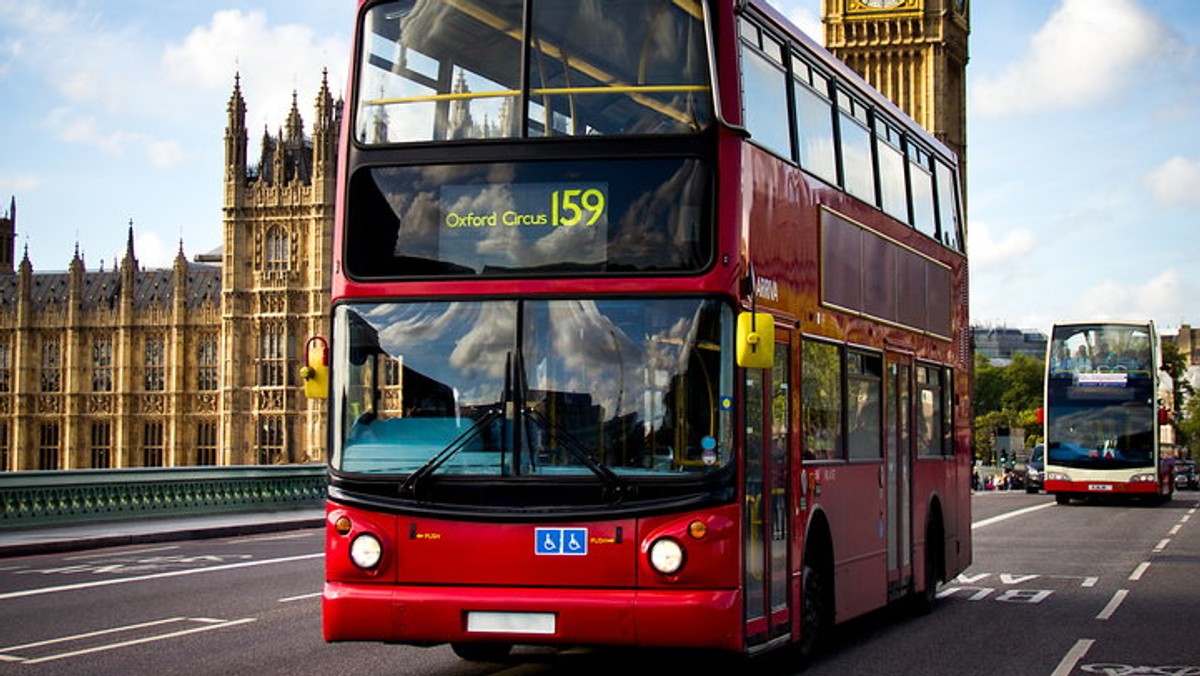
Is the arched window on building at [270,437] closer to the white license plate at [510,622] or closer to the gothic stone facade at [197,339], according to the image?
the gothic stone facade at [197,339]

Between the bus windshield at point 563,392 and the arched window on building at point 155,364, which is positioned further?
the arched window on building at point 155,364

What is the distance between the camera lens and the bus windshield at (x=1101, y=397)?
36500 mm

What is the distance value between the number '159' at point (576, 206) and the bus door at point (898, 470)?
4.10 meters

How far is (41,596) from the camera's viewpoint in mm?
14742

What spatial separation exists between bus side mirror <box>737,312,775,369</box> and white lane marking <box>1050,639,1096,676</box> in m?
3.26

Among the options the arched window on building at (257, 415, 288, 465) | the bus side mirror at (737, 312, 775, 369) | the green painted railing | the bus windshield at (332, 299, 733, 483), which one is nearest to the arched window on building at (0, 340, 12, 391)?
the arched window on building at (257, 415, 288, 465)

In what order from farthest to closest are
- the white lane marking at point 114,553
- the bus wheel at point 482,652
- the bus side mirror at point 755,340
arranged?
the white lane marking at point 114,553 < the bus wheel at point 482,652 < the bus side mirror at point 755,340

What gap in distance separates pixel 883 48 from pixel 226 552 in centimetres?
8177

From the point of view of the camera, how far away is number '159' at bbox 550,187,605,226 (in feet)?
27.5

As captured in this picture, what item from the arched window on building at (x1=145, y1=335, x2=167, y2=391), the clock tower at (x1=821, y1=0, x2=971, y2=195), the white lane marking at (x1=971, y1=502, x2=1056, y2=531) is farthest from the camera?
the arched window on building at (x1=145, y1=335, x2=167, y2=391)

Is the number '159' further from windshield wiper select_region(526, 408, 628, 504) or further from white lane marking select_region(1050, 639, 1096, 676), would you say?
white lane marking select_region(1050, 639, 1096, 676)

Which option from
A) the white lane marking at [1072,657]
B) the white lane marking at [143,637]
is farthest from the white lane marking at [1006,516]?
the white lane marking at [143,637]

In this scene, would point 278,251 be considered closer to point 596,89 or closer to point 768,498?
point 768,498

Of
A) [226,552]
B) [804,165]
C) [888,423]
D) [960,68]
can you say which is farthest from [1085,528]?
[960,68]
